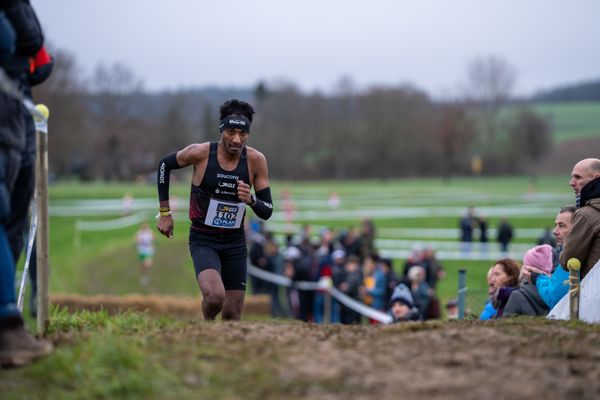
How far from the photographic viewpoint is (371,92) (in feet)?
341

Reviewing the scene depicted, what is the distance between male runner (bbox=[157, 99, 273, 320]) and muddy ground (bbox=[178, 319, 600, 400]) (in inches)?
80.8

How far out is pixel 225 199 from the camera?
330 inches

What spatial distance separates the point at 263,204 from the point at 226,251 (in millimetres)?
653

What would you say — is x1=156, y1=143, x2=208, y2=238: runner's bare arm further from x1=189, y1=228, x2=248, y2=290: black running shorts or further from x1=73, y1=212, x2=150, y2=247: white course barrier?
x1=73, y1=212, x2=150, y2=247: white course barrier

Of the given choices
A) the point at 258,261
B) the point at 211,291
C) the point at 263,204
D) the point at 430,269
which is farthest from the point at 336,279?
the point at 211,291

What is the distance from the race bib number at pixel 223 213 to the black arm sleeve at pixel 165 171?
0.61 m

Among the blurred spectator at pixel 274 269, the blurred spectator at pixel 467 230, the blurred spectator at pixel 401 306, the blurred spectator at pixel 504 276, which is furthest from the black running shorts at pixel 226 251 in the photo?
the blurred spectator at pixel 467 230

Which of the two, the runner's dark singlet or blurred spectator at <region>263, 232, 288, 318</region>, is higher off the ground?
the runner's dark singlet

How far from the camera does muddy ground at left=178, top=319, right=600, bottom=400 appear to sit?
452cm

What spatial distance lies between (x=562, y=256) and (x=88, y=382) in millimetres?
4620

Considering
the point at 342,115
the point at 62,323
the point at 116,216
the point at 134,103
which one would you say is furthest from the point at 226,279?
the point at 342,115

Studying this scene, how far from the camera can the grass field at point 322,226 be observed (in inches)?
1215

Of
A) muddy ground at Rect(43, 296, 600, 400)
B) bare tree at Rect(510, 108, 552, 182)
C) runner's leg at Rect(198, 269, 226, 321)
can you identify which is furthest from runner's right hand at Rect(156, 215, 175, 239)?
bare tree at Rect(510, 108, 552, 182)

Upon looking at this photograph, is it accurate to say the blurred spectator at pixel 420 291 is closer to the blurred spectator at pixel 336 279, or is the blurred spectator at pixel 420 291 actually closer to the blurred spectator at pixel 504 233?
the blurred spectator at pixel 336 279
